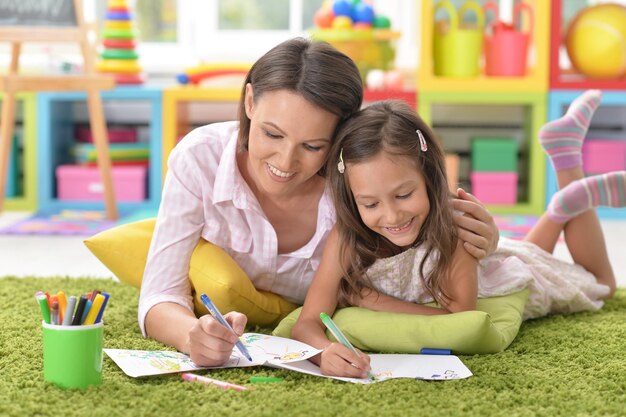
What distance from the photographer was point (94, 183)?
3.59 metres

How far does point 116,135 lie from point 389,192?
242 cm

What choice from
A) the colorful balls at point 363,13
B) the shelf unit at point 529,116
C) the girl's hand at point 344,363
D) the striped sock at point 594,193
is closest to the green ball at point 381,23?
the colorful balls at point 363,13

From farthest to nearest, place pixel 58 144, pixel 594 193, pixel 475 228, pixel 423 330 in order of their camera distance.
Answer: pixel 58 144
pixel 594 193
pixel 475 228
pixel 423 330

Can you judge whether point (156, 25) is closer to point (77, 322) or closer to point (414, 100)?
point (414, 100)

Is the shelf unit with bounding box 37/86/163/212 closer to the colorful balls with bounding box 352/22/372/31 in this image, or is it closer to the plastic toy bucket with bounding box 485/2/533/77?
the colorful balls with bounding box 352/22/372/31

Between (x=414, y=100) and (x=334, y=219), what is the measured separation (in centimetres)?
192

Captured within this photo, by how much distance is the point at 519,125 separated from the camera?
377cm

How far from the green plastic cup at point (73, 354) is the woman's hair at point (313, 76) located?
476 millimetres

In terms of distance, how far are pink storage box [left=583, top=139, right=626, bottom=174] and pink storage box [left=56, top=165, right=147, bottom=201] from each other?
66.8 inches

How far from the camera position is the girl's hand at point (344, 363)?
4.38 ft

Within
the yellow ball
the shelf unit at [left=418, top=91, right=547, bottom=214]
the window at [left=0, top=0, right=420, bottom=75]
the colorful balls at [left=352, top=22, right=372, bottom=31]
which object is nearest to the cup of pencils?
the shelf unit at [left=418, top=91, right=547, bottom=214]

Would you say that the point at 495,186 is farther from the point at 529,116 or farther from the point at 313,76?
the point at 313,76

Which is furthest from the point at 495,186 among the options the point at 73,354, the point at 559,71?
the point at 73,354

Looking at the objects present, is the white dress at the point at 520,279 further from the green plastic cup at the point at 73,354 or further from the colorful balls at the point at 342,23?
the colorful balls at the point at 342,23
